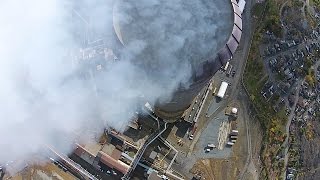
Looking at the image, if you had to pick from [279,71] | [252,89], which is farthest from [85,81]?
[279,71]

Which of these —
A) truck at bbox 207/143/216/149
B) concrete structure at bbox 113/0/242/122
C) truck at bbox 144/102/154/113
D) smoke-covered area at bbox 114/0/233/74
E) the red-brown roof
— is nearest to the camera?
smoke-covered area at bbox 114/0/233/74

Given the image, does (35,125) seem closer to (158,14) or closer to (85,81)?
(85,81)

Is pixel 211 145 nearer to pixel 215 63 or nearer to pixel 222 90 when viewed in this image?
pixel 222 90

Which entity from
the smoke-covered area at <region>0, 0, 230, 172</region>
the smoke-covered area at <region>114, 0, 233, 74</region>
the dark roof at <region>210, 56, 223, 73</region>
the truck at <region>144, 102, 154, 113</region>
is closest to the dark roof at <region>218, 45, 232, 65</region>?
the dark roof at <region>210, 56, 223, 73</region>

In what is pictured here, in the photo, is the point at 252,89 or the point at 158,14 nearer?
the point at 158,14

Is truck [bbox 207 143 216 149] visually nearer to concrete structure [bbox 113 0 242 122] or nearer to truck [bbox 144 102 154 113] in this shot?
truck [bbox 144 102 154 113]

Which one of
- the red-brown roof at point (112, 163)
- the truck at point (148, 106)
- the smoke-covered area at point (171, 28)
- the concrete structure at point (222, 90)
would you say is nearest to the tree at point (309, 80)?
the concrete structure at point (222, 90)

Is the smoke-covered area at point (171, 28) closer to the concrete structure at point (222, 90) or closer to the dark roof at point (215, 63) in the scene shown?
the dark roof at point (215, 63)

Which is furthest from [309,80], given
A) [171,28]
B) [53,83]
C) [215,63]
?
[53,83]

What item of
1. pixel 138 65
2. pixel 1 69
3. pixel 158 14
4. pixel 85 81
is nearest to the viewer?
pixel 158 14
